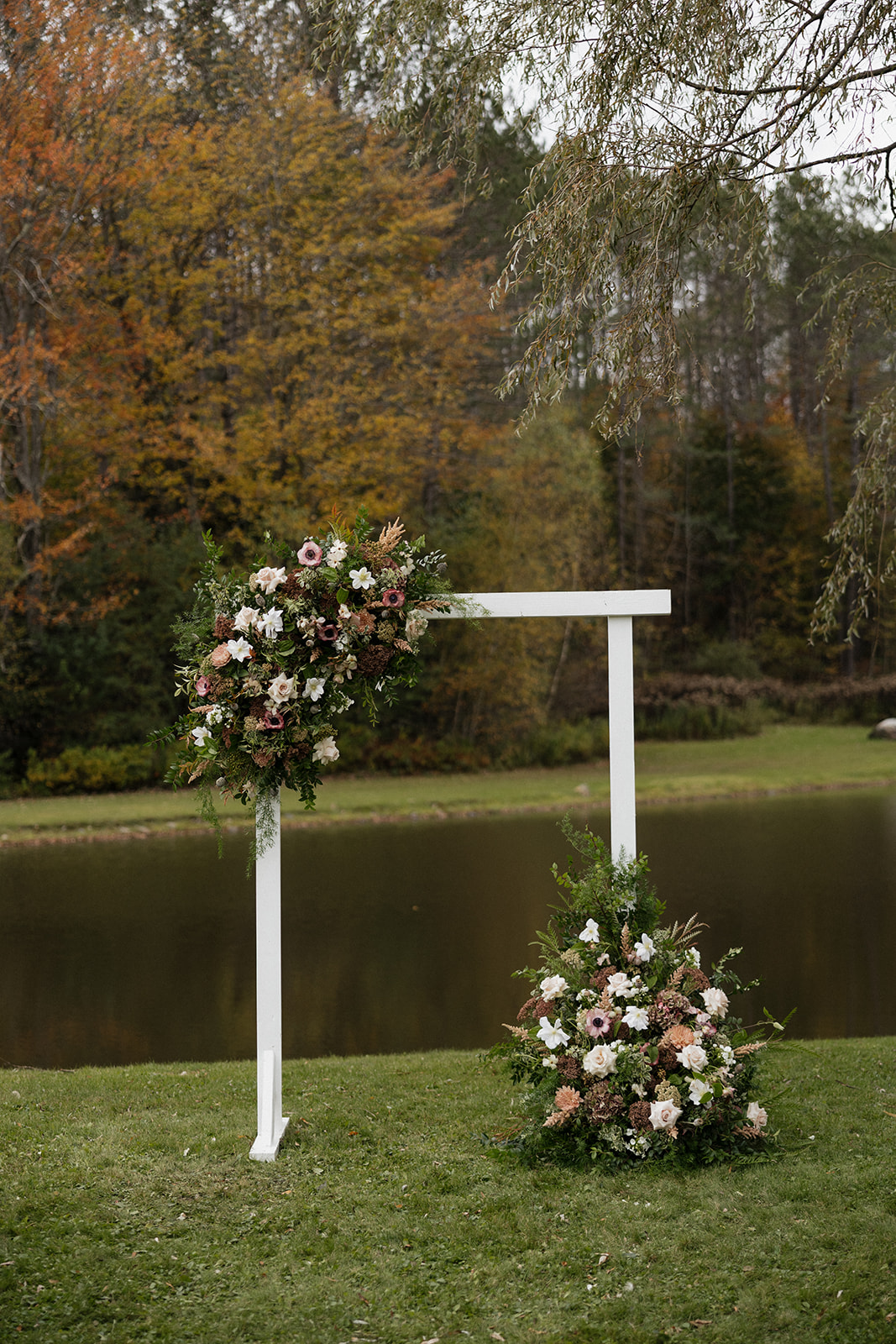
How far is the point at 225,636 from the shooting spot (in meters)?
4.34

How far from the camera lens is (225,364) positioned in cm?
1658

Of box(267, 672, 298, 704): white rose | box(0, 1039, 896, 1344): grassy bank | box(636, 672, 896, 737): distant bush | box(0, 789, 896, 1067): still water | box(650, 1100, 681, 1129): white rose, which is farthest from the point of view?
box(636, 672, 896, 737): distant bush

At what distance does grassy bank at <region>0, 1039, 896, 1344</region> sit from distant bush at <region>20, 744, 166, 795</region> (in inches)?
425

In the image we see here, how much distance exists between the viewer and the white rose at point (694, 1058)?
13.0 feet

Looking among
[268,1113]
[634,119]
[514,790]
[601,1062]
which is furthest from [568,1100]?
[514,790]

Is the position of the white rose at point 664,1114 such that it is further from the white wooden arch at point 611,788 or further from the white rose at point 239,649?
the white rose at point 239,649

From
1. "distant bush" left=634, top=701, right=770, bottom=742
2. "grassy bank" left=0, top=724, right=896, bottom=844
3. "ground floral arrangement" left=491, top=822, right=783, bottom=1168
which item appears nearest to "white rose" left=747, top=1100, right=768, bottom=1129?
"ground floral arrangement" left=491, top=822, right=783, bottom=1168

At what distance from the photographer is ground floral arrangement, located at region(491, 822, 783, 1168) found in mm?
4004

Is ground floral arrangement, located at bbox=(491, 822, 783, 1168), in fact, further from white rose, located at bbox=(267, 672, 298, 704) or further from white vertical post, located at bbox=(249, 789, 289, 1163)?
white rose, located at bbox=(267, 672, 298, 704)

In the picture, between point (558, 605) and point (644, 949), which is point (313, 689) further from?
point (644, 949)

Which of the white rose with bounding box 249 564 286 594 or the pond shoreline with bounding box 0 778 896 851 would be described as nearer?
the white rose with bounding box 249 564 286 594

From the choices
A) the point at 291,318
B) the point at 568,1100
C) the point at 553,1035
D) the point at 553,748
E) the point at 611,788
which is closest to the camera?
the point at 568,1100

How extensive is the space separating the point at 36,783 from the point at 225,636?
11805mm

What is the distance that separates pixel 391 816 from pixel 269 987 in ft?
30.9
